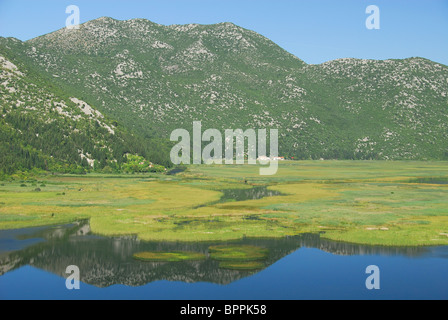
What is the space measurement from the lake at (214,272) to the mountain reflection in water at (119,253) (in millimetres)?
80

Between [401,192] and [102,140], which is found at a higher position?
[102,140]

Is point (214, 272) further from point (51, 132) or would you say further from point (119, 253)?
point (51, 132)

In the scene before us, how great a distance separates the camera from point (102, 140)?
17362cm

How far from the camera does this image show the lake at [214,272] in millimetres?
35281

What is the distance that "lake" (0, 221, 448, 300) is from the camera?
35281 mm

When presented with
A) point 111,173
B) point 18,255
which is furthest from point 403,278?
point 111,173

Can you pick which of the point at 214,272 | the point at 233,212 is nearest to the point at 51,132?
the point at 233,212

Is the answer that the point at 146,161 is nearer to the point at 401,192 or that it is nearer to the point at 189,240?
the point at 401,192

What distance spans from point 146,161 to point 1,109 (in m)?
50.8

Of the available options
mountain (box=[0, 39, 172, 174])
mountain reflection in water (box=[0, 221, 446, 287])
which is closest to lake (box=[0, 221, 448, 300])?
mountain reflection in water (box=[0, 221, 446, 287])

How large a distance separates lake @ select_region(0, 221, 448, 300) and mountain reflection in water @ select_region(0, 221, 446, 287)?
8cm

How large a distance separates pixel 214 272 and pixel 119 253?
1051cm

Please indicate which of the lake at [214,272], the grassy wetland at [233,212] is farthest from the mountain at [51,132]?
the lake at [214,272]
